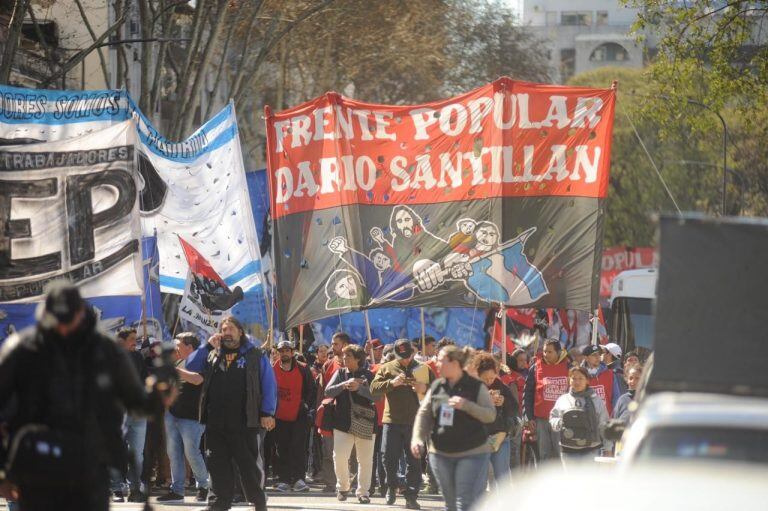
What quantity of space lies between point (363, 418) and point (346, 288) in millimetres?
1314

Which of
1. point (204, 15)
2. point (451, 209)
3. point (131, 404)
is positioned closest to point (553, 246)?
point (451, 209)

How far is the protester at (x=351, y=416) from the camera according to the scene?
15.7 meters

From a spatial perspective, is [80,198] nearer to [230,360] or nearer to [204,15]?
[230,360]

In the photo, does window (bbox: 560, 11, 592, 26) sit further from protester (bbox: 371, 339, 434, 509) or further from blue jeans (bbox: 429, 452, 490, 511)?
blue jeans (bbox: 429, 452, 490, 511)

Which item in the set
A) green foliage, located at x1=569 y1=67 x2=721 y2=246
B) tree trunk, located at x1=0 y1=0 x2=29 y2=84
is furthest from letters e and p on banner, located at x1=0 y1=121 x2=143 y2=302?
green foliage, located at x1=569 y1=67 x2=721 y2=246

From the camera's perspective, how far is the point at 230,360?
12.5 m

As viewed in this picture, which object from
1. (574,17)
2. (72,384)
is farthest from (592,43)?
(72,384)

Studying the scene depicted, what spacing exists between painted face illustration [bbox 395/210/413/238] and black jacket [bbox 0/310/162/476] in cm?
874

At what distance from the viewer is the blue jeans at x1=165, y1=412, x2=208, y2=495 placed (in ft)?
47.1

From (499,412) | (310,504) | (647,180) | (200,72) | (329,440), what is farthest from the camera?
(647,180)

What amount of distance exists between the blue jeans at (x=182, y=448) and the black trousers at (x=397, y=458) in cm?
178

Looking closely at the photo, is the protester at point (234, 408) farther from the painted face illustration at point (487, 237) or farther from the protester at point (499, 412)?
the painted face illustration at point (487, 237)

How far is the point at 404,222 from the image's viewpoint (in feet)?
52.4

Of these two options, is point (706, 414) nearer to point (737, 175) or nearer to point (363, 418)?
point (363, 418)
